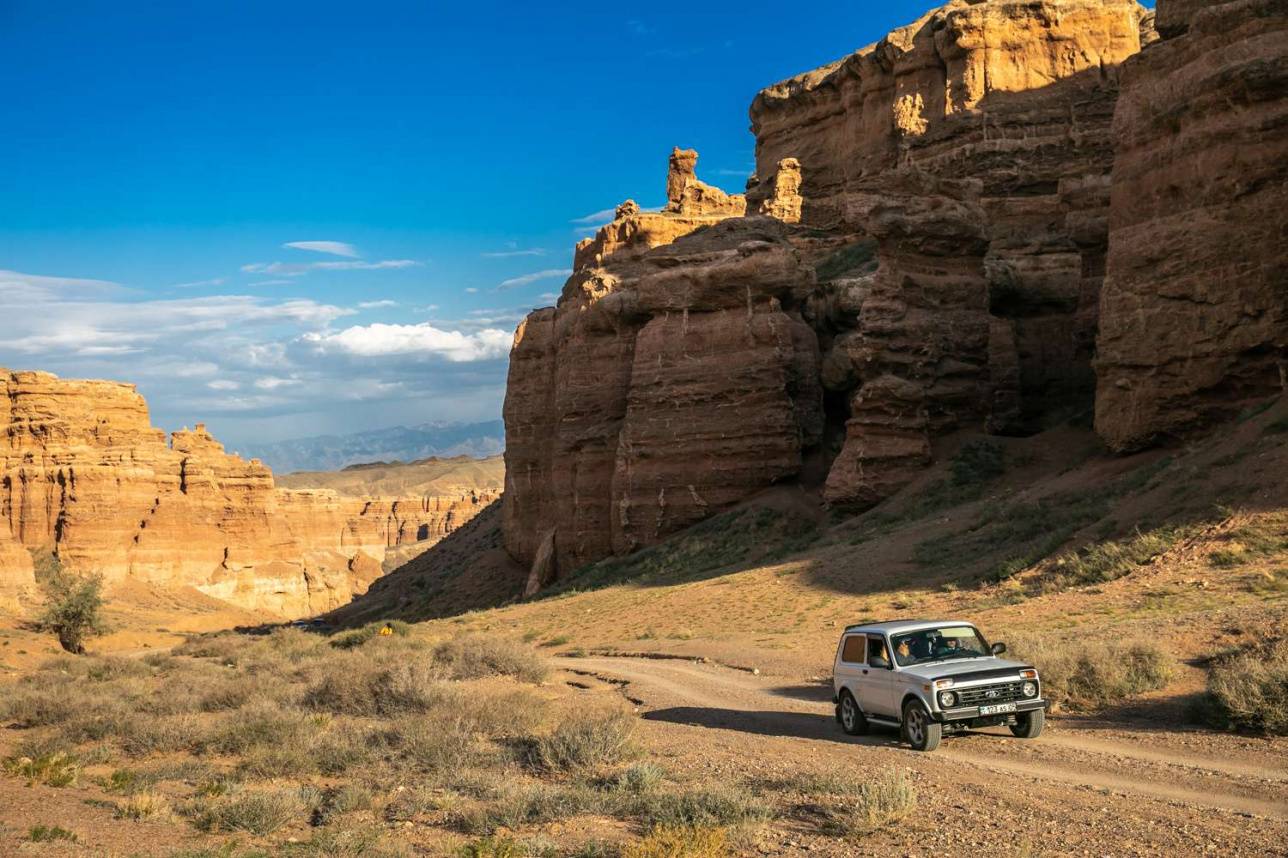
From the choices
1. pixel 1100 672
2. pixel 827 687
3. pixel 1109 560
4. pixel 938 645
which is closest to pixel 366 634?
pixel 827 687

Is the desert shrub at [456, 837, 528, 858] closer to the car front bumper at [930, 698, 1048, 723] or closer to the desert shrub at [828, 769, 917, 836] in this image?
the desert shrub at [828, 769, 917, 836]

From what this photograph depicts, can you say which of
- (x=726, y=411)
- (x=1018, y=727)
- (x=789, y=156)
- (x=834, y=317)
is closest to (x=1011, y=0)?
(x=789, y=156)

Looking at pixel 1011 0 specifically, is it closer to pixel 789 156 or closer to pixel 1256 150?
pixel 789 156

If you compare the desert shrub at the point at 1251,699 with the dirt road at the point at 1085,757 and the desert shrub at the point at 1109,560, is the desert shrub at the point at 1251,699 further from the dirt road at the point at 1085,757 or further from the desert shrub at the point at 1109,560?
the desert shrub at the point at 1109,560

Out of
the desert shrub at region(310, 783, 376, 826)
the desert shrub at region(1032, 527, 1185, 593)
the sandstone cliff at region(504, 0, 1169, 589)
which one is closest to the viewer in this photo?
the desert shrub at region(310, 783, 376, 826)

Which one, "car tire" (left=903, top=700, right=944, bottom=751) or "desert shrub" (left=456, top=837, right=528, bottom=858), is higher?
"car tire" (left=903, top=700, right=944, bottom=751)

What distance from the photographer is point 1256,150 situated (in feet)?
85.5

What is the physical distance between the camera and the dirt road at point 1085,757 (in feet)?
33.2

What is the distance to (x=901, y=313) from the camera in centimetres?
3697

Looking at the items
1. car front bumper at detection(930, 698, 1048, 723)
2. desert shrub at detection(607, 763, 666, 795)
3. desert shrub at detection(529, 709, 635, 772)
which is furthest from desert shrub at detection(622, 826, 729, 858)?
car front bumper at detection(930, 698, 1048, 723)

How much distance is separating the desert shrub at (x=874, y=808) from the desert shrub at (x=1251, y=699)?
4.30 m

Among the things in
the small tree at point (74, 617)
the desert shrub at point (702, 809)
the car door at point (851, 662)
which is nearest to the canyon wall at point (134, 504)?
the small tree at point (74, 617)

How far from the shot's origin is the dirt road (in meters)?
10.1

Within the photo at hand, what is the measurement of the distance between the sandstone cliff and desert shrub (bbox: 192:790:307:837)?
87.4ft
